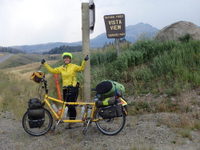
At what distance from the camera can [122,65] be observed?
1103 centimetres

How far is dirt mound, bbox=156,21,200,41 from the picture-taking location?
1254 cm

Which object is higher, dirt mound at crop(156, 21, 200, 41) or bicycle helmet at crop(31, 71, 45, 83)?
dirt mound at crop(156, 21, 200, 41)

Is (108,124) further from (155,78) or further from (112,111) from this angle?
(155,78)

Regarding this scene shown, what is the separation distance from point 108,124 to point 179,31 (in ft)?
26.7

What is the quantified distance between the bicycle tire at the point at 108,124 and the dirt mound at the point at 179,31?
25.2 feet

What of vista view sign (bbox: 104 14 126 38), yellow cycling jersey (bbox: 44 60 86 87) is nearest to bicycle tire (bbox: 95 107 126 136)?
yellow cycling jersey (bbox: 44 60 86 87)

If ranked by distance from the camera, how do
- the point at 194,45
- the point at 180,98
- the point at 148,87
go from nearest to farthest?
1. the point at 180,98
2. the point at 148,87
3. the point at 194,45

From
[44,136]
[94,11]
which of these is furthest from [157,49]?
[44,136]

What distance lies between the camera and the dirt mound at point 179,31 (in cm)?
1254

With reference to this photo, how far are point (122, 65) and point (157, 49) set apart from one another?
1844 millimetres

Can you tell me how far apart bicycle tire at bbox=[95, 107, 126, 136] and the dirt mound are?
25.2ft

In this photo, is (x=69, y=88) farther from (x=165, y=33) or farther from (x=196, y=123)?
(x=165, y=33)

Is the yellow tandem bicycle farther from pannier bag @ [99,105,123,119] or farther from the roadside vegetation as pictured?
the roadside vegetation

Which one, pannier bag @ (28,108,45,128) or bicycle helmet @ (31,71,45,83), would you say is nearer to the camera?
pannier bag @ (28,108,45,128)
